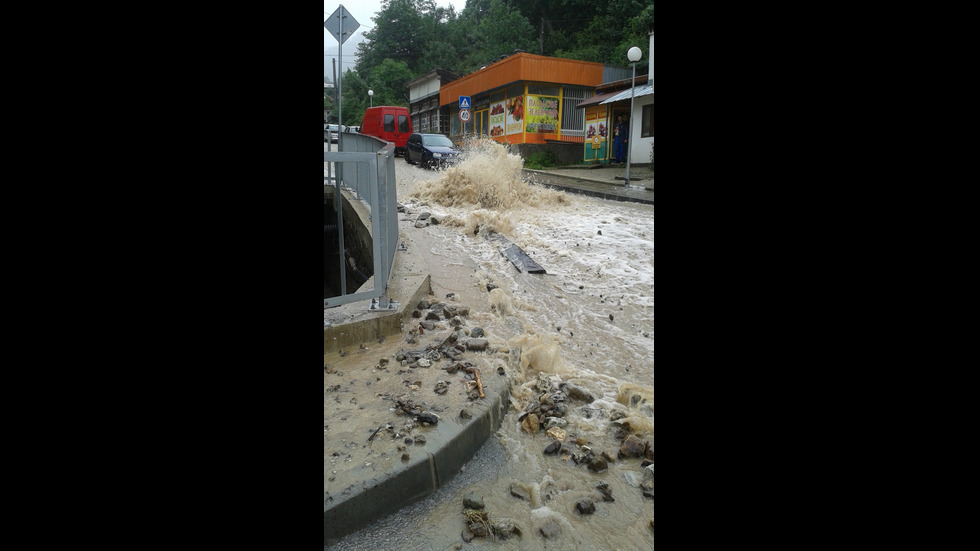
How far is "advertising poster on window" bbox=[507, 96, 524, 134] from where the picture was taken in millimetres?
29156

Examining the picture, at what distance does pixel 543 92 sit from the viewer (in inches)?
1136

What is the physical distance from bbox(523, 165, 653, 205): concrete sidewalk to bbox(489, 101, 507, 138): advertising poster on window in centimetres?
798

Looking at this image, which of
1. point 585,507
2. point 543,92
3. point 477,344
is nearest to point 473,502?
point 585,507

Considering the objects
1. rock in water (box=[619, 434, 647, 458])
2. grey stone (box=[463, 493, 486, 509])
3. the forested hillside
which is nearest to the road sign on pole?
rock in water (box=[619, 434, 647, 458])

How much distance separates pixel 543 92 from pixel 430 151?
439 inches

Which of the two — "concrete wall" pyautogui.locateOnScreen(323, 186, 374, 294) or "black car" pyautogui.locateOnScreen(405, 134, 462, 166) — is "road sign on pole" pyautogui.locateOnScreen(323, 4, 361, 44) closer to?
"concrete wall" pyautogui.locateOnScreen(323, 186, 374, 294)

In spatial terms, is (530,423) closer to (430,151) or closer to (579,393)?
(579,393)

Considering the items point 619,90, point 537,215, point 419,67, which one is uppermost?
point 419,67
